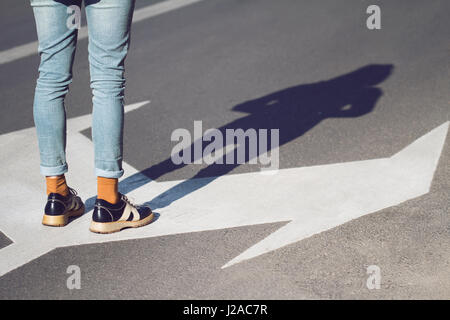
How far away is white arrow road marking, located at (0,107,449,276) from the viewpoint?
362 centimetres

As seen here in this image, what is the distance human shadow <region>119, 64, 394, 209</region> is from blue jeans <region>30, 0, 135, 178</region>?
2.34 ft

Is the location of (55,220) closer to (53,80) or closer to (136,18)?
(53,80)

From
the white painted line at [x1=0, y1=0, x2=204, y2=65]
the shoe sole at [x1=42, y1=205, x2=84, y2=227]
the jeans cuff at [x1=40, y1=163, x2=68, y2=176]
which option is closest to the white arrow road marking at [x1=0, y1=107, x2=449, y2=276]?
the shoe sole at [x1=42, y1=205, x2=84, y2=227]

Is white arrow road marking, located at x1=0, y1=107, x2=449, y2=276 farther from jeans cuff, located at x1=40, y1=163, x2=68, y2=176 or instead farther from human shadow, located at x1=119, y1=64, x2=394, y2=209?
jeans cuff, located at x1=40, y1=163, x2=68, y2=176

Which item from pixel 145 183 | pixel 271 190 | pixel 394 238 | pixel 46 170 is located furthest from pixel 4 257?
pixel 394 238

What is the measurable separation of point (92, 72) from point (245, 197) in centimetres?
121

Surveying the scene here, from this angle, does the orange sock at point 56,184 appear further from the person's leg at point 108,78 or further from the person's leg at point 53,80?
the person's leg at point 108,78

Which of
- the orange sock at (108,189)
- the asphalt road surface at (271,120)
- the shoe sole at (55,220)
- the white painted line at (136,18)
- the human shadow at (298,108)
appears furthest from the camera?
the white painted line at (136,18)

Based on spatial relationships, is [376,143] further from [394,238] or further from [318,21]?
[318,21]

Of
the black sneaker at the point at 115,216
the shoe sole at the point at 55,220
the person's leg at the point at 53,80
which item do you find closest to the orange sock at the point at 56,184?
the person's leg at the point at 53,80

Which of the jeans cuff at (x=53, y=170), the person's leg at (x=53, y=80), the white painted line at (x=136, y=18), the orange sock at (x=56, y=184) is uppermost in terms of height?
the person's leg at (x=53, y=80)

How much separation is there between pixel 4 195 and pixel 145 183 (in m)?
0.89

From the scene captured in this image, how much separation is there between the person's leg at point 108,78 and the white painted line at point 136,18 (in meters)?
4.33

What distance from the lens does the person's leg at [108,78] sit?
3363 mm
